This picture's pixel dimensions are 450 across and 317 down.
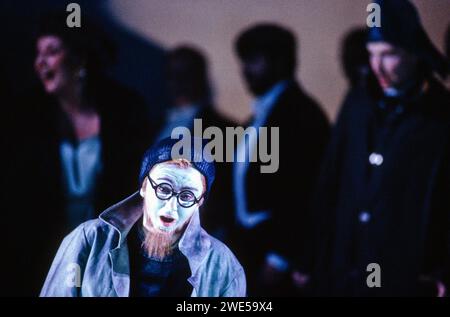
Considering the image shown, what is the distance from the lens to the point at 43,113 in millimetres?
2363

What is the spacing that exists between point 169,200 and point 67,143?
51cm

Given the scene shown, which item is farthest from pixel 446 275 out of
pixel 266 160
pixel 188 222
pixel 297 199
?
pixel 188 222

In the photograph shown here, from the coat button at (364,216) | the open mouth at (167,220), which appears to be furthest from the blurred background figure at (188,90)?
the coat button at (364,216)

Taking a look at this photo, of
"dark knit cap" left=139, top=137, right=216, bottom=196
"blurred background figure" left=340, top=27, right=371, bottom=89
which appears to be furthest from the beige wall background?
"dark knit cap" left=139, top=137, right=216, bottom=196

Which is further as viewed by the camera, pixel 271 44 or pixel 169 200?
pixel 271 44

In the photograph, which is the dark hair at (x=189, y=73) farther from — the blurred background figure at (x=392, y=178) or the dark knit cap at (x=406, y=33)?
the dark knit cap at (x=406, y=33)

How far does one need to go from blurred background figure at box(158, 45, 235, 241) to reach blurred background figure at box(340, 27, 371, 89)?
1.77 ft

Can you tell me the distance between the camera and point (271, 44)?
2412 mm

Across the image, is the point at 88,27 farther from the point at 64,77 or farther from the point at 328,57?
the point at 328,57

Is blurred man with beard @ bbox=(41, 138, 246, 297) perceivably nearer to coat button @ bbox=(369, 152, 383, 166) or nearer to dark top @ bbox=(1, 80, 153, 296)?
dark top @ bbox=(1, 80, 153, 296)

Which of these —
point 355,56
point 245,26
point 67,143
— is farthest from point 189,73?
point 355,56

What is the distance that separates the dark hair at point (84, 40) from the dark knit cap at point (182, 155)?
0.42 m

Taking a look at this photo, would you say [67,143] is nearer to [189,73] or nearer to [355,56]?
[189,73]

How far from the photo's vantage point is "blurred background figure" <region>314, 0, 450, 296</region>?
7.14 feet
